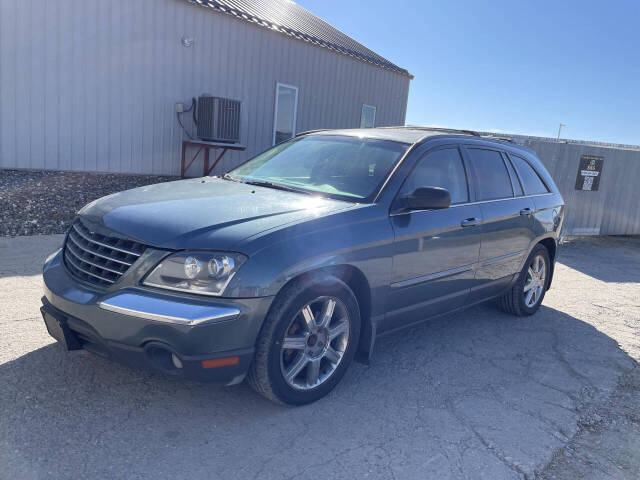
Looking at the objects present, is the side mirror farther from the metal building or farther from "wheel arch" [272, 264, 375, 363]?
the metal building

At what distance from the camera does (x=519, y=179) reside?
5.32 meters

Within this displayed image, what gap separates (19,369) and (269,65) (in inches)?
442

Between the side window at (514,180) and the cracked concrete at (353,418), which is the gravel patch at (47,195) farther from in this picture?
the side window at (514,180)

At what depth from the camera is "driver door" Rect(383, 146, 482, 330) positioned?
3771 millimetres

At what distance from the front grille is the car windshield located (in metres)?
1.32

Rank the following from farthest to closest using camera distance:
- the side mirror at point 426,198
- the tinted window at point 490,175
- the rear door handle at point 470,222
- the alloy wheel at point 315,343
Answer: the tinted window at point 490,175 → the rear door handle at point 470,222 → the side mirror at point 426,198 → the alloy wheel at point 315,343

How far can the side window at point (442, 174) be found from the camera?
4027mm

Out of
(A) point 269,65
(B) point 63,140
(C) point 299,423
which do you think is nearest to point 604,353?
(C) point 299,423

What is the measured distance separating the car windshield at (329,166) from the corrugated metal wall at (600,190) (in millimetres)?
7095

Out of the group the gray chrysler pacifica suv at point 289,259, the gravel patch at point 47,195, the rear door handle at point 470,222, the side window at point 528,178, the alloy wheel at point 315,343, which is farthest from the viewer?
the gravel patch at point 47,195

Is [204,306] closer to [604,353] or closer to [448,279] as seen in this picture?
[448,279]

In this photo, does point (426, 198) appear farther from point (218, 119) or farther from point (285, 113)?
point (285, 113)

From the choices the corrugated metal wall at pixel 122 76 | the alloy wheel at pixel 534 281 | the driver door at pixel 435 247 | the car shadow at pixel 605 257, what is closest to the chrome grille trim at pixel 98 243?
the driver door at pixel 435 247

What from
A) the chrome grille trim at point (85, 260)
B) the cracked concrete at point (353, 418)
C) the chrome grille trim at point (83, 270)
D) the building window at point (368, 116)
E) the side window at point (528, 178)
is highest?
the building window at point (368, 116)
